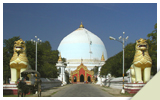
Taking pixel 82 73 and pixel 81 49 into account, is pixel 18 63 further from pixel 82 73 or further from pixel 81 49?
pixel 81 49

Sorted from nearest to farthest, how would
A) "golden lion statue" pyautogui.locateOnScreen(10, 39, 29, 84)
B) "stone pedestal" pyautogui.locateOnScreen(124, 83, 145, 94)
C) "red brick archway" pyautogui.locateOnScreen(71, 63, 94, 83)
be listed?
"stone pedestal" pyautogui.locateOnScreen(124, 83, 145, 94) < "golden lion statue" pyautogui.locateOnScreen(10, 39, 29, 84) < "red brick archway" pyautogui.locateOnScreen(71, 63, 94, 83)

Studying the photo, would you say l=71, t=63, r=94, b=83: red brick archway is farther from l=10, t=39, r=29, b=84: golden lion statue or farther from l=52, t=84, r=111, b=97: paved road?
l=10, t=39, r=29, b=84: golden lion statue

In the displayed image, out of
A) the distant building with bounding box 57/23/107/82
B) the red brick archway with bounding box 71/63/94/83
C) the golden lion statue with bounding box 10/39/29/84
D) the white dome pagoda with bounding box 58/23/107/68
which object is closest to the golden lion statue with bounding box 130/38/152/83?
the golden lion statue with bounding box 10/39/29/84

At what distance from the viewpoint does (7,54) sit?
24938 millimetres

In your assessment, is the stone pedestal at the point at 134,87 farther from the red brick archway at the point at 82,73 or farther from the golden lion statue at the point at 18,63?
the red brick archway at the point at 82,73

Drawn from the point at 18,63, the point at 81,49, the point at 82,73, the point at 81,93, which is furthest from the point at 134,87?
the point at 81,49

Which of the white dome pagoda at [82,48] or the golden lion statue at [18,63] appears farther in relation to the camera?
the white dome pagoda at [82,48]

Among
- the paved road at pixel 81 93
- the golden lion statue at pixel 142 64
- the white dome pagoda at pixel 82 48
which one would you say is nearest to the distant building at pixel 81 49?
the white dome pagoda at pixel 82 48

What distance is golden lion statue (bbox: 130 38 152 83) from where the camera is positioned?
56.7 feet

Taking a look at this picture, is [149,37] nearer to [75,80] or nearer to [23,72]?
[23,72]

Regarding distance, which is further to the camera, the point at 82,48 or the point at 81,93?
the point at 82,48

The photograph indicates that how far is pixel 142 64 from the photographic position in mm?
17344

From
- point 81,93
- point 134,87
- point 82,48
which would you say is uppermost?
point 82,48

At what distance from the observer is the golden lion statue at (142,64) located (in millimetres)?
17297
